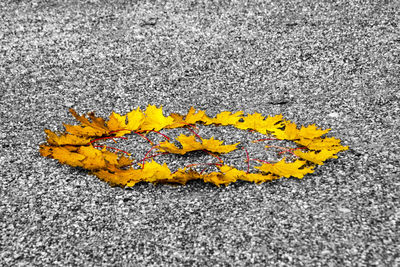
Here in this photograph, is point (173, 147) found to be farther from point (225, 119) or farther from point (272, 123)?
point (272, 123)

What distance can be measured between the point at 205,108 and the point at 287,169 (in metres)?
1.02

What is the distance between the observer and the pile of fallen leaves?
2404 mm

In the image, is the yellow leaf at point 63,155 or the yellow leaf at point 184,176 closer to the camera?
the yellow leaf at point 184,176

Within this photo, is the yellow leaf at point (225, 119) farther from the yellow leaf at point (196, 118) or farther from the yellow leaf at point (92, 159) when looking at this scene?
the yellow leaf at point (92, 159)

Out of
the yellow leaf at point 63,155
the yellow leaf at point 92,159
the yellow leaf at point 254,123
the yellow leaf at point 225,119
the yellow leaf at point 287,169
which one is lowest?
the yellow leaf at point 63,155

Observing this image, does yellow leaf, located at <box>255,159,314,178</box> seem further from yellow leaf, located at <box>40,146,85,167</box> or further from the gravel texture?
yellow leaf, located at <box>40,146,85,167</box>

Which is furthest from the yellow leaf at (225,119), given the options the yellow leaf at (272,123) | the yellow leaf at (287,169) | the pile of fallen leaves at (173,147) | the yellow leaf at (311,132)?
the yellow leaf at (287,169)

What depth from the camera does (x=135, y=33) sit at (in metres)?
4.39

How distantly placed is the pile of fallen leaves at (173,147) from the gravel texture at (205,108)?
0.07 m

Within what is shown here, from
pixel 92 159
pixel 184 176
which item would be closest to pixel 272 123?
pixel 184 176

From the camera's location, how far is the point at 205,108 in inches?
127

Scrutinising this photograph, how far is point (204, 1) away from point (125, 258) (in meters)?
3.65

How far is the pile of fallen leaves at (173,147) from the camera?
2.40m

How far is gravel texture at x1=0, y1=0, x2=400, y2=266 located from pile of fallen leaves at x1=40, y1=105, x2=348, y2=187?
72mm
